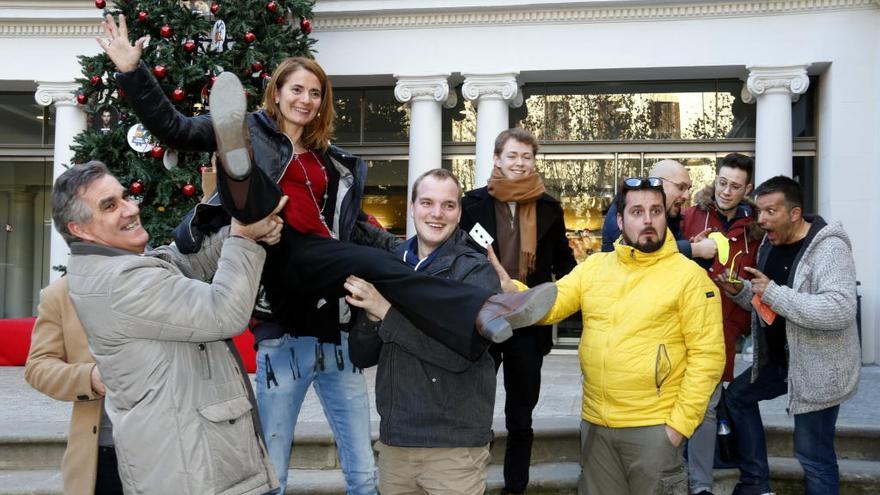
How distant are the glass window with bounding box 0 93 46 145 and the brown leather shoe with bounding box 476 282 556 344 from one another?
10.7m

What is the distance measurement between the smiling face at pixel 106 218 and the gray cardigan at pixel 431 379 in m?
0.87

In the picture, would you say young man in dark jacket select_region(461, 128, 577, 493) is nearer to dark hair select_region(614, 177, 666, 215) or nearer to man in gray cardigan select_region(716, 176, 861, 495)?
dark hair select_region(614, 177, 666, 215)

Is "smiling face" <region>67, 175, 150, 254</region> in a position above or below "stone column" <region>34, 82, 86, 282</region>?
below

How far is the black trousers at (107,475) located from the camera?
2709 millimetres

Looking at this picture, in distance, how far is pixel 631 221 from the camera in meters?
3.24

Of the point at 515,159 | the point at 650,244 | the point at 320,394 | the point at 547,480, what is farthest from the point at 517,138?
the point at 547,480

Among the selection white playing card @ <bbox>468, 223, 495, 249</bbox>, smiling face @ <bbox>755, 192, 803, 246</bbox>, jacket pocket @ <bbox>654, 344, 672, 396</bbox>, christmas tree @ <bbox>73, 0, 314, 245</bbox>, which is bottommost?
jacket pocket @ <bbox>654, 344, 672, 396</bbox>

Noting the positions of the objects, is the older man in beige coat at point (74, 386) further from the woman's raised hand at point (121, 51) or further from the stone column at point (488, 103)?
the stone column at point (488, 103)

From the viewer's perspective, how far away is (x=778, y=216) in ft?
12.4

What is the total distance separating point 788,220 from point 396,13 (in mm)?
6721

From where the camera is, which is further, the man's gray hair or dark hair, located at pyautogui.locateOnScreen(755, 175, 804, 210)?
dark hair, located at pyautogui.locateOnScreen(755, 175, 804, 210)

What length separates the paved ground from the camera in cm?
526

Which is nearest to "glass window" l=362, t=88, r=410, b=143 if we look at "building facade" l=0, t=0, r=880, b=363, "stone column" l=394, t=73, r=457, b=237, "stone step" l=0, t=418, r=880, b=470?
"building facade" l=0, t=0, r=880, b=363

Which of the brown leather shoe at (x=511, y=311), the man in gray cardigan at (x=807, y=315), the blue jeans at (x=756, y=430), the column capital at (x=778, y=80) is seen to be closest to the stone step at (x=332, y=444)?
the blue jeans at (x=756, y=430)
